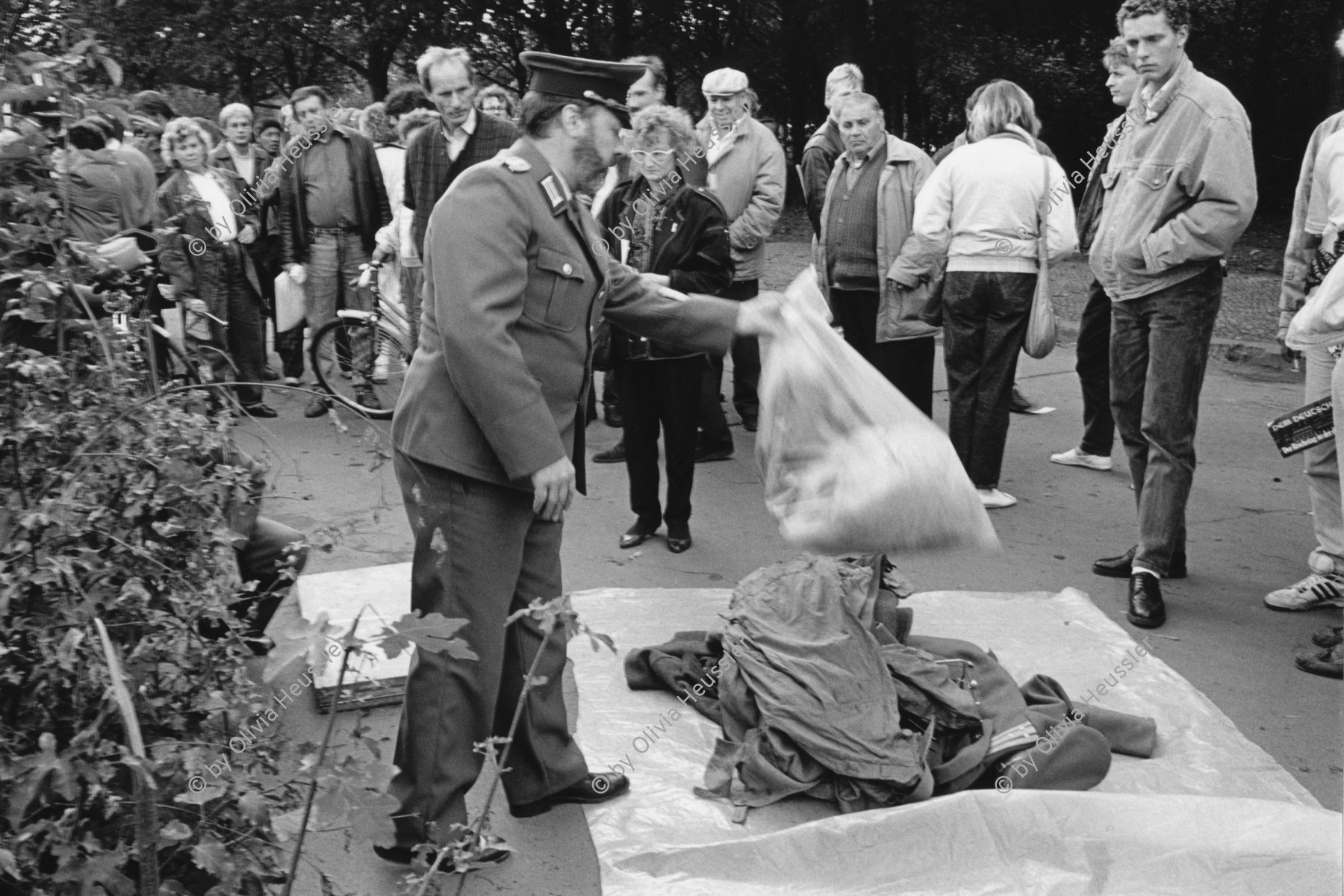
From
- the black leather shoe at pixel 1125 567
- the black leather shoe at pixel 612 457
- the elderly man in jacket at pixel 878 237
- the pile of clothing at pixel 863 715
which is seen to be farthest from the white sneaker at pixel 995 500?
the pile of clothing at pixel 863 715

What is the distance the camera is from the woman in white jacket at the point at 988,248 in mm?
6383

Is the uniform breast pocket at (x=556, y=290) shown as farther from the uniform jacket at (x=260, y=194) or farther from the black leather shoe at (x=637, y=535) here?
the uniform jacket at (x=260, y=194)

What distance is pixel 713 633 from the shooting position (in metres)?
4.43

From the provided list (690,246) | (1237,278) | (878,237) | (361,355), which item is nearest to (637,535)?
(690,246)

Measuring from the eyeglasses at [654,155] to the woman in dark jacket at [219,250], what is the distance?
9.56ft

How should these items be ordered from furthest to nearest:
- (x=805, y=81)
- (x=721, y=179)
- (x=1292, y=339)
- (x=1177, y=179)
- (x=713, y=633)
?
(x=805, y=81)
(x=721, y=179)
(x=1177, y=179)
(x=713, y=633)
(x=1292, y=339)

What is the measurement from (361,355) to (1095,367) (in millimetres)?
4513

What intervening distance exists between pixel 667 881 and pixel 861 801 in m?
0.59

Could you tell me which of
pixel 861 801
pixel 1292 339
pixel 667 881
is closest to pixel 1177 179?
pixel 1292 339

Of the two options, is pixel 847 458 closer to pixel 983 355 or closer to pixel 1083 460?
pixel 983 355

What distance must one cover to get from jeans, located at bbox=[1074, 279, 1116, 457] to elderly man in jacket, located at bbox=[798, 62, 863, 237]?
179cm

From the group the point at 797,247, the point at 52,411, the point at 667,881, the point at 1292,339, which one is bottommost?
the point at 797,247

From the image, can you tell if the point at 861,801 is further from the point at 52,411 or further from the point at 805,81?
the point at 805,81

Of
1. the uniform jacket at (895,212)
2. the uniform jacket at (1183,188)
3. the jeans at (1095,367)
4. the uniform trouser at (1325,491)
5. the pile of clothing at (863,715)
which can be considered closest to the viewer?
the pile of clothing at (863,715)
